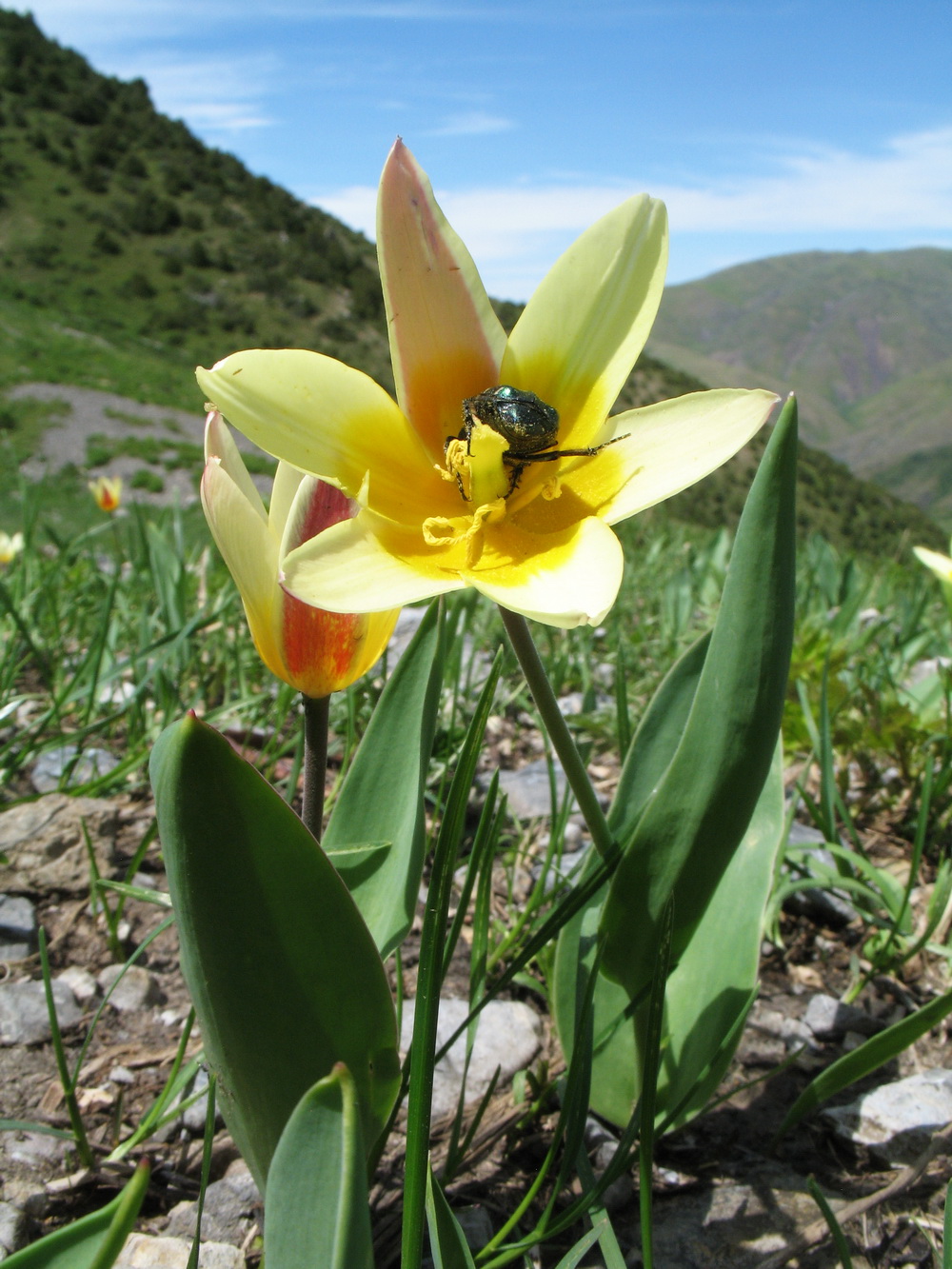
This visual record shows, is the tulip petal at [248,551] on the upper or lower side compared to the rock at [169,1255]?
upper

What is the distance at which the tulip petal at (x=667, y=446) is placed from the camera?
90cm

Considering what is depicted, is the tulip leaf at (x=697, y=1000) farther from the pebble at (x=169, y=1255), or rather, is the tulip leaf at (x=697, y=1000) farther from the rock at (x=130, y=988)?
the rock at (x=130, y=988)

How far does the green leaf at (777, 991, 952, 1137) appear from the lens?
103 cm

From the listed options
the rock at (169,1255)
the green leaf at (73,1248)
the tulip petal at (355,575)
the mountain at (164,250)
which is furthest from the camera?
the mountain at (164,250)

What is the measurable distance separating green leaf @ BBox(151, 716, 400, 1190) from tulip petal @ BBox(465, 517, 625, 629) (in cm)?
27

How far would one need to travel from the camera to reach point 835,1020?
1545 millimetres

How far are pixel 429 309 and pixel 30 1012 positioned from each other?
3.82 feet

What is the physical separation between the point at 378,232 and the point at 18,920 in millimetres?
1296

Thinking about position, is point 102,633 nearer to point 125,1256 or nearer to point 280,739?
point 280,739

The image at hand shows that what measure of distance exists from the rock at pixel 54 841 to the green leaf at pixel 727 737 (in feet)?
3.57

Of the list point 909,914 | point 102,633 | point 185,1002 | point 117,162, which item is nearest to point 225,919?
point 185,1002

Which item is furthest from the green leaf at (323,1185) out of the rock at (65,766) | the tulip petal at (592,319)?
the rock at (65,766)

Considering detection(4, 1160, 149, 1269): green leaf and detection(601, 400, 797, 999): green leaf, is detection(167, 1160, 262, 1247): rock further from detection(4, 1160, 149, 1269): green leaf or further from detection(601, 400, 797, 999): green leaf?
detection(601, 400, 797, 999): green leaf

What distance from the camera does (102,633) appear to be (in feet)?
6.97
